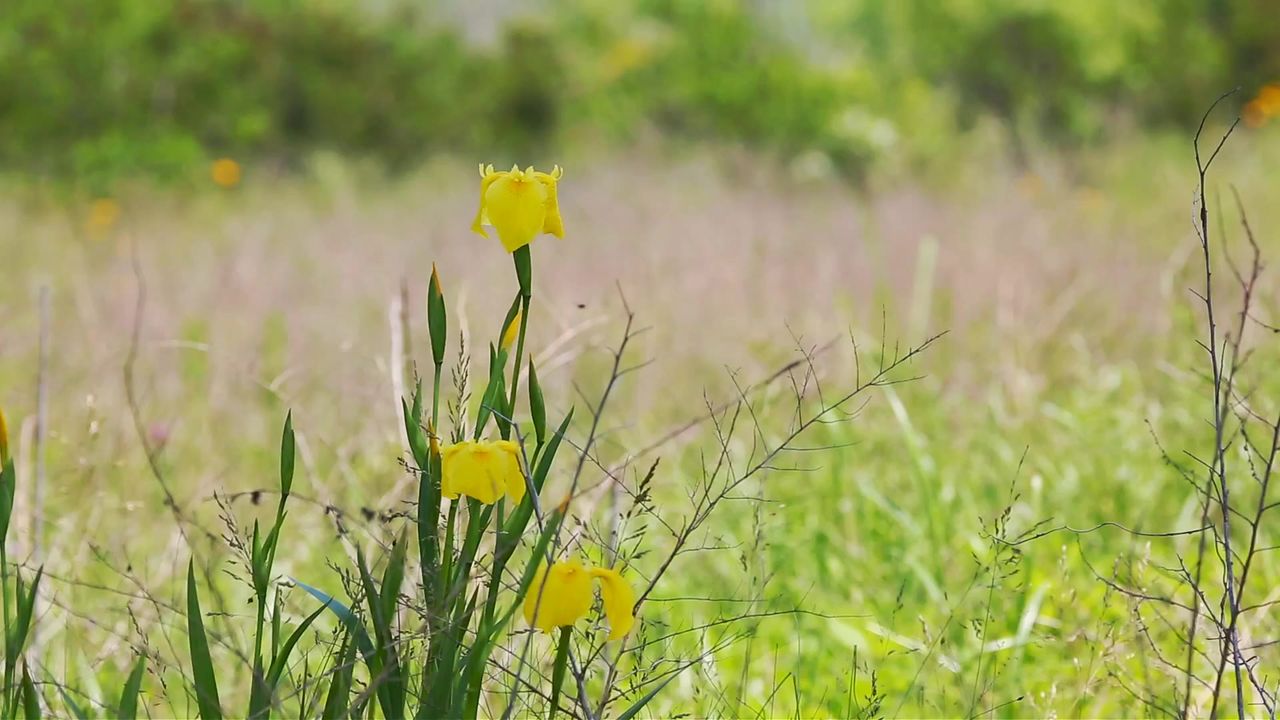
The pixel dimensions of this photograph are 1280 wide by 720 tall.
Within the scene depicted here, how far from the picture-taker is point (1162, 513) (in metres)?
2.35

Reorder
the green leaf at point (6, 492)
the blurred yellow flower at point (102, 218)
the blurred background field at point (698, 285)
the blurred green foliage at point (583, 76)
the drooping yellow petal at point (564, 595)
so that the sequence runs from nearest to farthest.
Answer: the drooping yellow petal at point (564, 595), the green leaf at point (6, 492), the blurred background field at point (698, 285), the blurred yellow flower at point (102, 218), the blurred green foliage at point (583, 76)

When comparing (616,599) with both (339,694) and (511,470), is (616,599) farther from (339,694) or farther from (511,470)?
(339,694)

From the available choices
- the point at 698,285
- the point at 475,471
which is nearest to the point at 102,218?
the point at 698,285

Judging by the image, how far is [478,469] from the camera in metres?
0.90

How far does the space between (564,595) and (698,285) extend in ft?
12.8

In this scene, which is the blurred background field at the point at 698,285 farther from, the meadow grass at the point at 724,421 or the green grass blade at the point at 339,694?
the green grass blade at the point at 339,694

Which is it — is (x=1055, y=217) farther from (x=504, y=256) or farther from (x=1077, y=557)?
(x=1077, y=557)

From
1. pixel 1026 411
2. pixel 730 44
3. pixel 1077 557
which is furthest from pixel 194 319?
pixel 730 44

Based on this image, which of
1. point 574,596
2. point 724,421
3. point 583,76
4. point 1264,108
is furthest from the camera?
point 583,76

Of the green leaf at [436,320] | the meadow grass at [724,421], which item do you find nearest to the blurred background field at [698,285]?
the meadow grass at [724,421]

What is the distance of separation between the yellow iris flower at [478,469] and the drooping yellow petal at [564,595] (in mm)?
76

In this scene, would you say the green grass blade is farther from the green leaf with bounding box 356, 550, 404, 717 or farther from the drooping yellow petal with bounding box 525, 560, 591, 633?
the drooping yellow petal with bounding box 525, 560, 591, 633

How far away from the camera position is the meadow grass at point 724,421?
1595 mm

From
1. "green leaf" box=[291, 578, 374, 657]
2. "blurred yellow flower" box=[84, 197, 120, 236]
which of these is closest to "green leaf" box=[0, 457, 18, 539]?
"green leaf" box=[291, 578, 374, 657]
